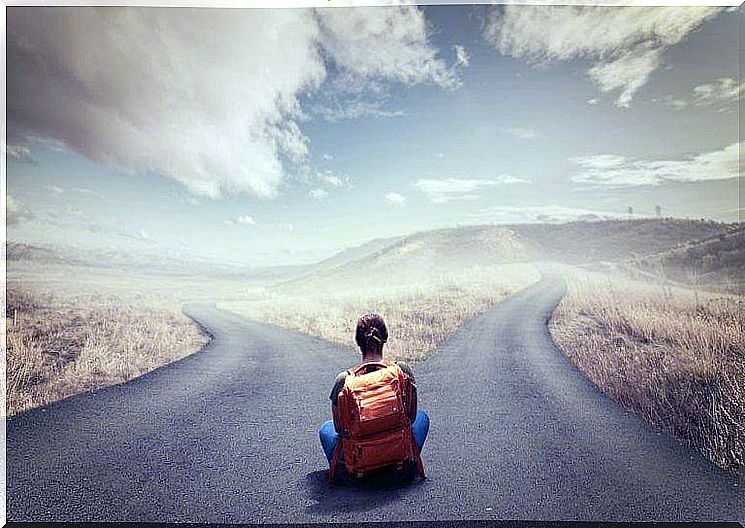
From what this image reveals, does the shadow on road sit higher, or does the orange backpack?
the orange backpack

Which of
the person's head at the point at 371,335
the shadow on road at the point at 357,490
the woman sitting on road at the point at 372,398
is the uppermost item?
the person's head at the point at 371,335

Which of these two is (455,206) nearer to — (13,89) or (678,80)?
→ (678,80)

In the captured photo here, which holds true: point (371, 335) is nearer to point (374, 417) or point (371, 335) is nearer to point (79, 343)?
point (374, 417)

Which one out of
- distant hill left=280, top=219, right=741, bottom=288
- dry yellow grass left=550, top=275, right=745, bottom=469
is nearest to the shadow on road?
dry yellow grass left=550, top=275, right=745, bottom=469

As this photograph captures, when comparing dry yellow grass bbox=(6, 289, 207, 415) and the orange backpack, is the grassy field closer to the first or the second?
dry yellow grass bbox=(6, 289, 207, 415)

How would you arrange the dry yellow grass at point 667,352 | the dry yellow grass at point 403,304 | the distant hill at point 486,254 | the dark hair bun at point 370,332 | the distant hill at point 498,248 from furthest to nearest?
1. the dry yellow grass at point 403,304
2. the distant hill at point 498,248
3. the distant hill at point 486,254
4. the dry yellow grass at point 667,352
5. the dark hair bun at point 370,332

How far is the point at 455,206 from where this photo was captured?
512 centimetres

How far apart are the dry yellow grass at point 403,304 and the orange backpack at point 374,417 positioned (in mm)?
2455

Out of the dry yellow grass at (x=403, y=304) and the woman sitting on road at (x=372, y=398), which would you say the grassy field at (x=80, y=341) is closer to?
the dry yellow grass at (x=403, y=304)

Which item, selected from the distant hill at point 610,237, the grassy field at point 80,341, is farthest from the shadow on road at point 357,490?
the distant hill at point 610,237

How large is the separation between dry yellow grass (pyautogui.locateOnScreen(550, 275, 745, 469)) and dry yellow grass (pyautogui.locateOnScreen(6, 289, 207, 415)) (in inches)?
155

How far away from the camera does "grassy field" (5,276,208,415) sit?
434 cm

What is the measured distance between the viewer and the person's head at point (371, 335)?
2748 mm

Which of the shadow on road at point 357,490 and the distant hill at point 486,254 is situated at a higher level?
the distant hill at point 486,254
